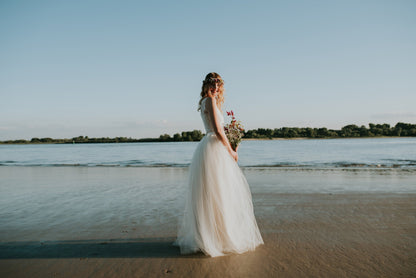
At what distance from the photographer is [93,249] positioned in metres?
4.09

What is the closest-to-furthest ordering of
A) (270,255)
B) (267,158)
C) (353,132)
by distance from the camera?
(270,255)
(267,158)
(353,132)

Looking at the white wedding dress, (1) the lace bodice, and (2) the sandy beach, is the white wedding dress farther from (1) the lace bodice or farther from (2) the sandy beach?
(2) the sandy beach

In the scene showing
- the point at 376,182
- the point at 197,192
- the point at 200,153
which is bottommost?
the point at 376,182

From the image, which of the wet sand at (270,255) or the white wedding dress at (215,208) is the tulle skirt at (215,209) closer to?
the white wedding dress at (215,208)

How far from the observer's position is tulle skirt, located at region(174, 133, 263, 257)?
3.83m

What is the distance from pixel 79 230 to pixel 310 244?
13.1 feet

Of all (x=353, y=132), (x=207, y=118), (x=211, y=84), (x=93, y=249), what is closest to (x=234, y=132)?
(x=207, y=118)

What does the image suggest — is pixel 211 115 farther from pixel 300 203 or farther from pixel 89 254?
pixel 300 203

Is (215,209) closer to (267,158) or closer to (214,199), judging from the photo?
(214,199)

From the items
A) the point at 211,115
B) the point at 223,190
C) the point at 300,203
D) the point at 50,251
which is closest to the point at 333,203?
the point at 300,203

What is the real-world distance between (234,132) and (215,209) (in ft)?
4.56

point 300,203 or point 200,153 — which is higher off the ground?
point 200,153

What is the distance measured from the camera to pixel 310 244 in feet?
13.7

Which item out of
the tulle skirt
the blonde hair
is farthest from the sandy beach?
the blonde hair
